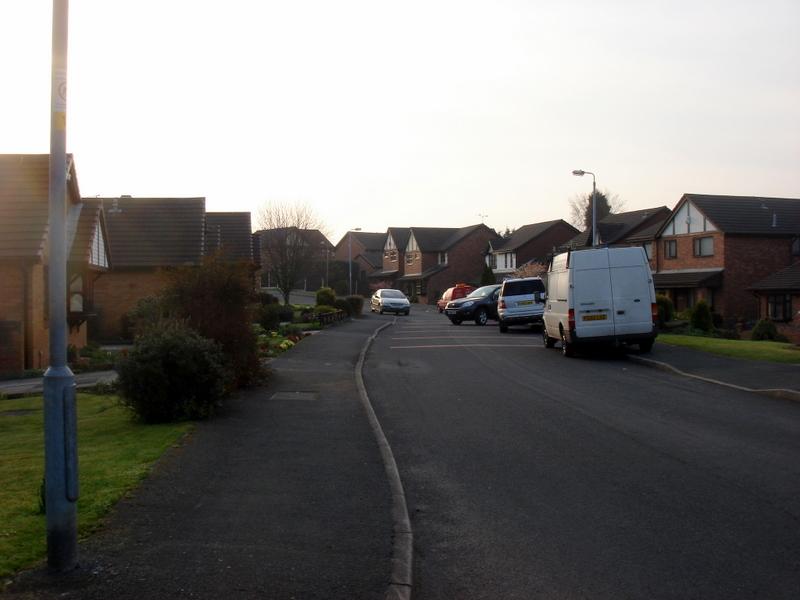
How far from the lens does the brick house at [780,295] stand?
43.3 m

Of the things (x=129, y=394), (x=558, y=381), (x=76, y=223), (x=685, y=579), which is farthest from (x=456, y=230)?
(x=685, y=579)

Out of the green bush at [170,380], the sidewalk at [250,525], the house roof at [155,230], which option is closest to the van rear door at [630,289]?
the sidewalk at [250,525]

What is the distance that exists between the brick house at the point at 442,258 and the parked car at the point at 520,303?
49.5m

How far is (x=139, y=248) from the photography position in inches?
1357

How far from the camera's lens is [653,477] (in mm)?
8383

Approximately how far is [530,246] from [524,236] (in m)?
2.79

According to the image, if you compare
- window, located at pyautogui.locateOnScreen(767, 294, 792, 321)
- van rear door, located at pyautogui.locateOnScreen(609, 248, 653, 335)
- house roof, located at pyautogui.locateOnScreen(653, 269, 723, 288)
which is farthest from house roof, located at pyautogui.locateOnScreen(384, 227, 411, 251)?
van rear door, located at pyautogui.locateOnScreen(609, 248, 653, 335)

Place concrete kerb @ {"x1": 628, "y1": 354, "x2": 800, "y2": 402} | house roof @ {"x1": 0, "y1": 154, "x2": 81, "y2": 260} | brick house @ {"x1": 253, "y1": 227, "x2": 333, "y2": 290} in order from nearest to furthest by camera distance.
A: concrete kerb @ {"x1": 628, "y1": 354, "x2": 800, "y2": 402} < house roof @ {"x1": 0, "y1": 154, "x2": 81, "y2": 260} < brick house @ {"x1": 253, "y1": 227, "x2": 333, "y2": 290}

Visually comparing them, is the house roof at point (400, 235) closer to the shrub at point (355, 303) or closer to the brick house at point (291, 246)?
the brick house at point (291, 246)

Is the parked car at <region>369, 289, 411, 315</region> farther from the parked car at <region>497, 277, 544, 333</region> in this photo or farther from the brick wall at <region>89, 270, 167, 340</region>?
the brick wall at <region>89, 270, 167, 340</region>

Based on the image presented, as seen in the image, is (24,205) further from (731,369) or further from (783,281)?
(783,281)

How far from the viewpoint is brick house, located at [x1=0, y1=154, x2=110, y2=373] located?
20.7 meters

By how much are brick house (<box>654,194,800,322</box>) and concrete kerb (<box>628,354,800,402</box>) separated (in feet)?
97.4

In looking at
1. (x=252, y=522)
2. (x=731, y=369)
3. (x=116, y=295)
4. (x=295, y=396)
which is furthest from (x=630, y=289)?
(x=116, y=295)
